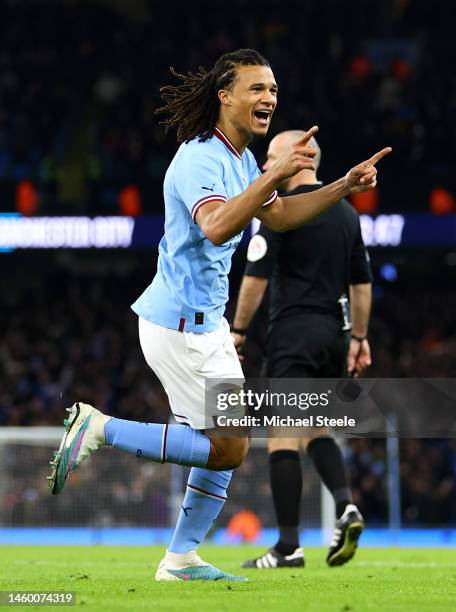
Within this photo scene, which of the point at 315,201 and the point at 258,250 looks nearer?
the point at 315,201

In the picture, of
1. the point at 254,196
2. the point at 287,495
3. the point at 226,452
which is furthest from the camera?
the point at 287,495

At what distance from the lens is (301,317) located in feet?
20.8

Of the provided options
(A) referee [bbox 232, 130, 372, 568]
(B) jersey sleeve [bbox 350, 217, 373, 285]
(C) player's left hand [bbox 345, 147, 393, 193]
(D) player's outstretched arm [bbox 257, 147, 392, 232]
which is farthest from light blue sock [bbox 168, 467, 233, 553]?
(B) jersey sleeve [bbox 350, 217, 373, 285]

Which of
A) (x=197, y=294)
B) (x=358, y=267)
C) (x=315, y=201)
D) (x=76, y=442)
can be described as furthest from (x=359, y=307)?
(x=76, y=442)

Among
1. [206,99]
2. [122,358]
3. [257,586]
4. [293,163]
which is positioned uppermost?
[122,358]

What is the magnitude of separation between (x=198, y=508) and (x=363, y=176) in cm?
148

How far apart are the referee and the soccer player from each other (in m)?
1.21

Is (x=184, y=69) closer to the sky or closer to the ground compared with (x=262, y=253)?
closer to the sky

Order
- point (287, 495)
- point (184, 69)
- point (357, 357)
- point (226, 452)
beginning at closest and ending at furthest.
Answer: point (226, 452) < point (287, 495) < point (357, 357) < point (184, 69)

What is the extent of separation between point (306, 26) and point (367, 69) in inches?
71.6

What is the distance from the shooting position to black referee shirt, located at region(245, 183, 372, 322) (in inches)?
251

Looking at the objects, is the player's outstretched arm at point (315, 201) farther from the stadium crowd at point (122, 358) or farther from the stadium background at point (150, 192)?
the stadium crowd at point (122, 358)

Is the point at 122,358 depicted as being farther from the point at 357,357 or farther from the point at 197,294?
the point at 197,294

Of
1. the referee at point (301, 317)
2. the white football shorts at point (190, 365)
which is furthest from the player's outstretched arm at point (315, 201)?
the referee at point (301, 317)
